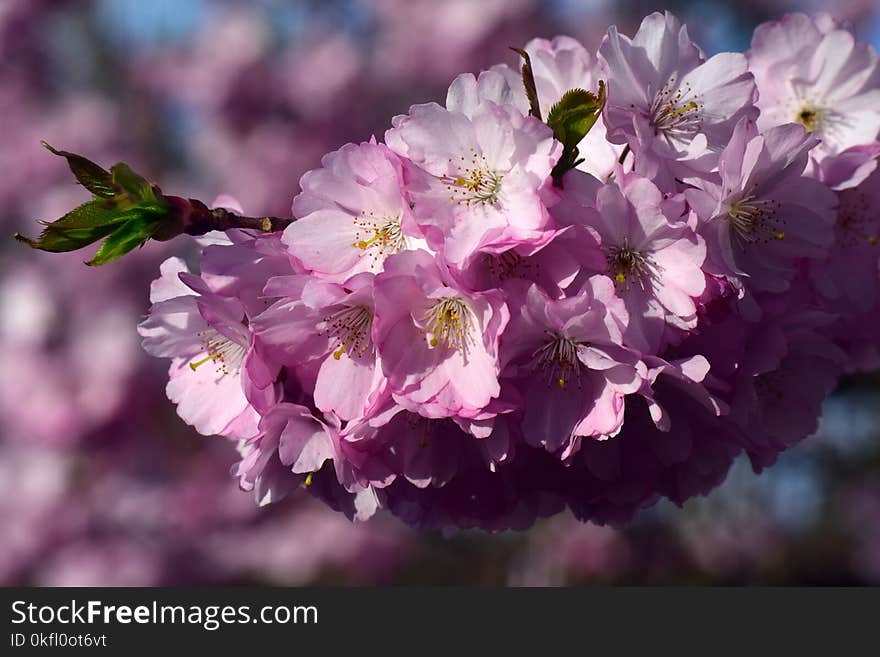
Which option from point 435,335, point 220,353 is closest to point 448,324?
point 435,335

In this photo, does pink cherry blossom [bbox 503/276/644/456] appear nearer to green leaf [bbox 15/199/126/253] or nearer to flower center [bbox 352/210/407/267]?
flower center [bbox 352/210/407/267]

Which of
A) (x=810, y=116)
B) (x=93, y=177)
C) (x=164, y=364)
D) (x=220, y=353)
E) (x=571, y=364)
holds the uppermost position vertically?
(x=164, y=364)

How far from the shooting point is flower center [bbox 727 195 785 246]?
117cm

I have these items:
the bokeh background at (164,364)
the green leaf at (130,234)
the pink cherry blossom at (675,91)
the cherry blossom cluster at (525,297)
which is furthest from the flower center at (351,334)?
the bokeh background at (164,364)

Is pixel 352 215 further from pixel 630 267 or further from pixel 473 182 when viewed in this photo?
pixel 630 267

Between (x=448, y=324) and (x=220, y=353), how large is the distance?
376 mm

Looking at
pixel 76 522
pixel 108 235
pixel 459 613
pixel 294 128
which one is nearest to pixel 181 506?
pixel 76 522

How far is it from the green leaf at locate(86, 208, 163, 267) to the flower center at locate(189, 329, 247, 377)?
18 cm

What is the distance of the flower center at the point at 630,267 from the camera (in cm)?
110

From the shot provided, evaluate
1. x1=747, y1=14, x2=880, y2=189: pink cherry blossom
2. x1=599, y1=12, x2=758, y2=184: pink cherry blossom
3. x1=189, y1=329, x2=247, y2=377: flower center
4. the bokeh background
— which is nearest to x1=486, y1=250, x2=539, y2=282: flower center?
x1=599, y1=12, x2=758, y2=184: pink cherry blossom

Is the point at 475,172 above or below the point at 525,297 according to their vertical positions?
above

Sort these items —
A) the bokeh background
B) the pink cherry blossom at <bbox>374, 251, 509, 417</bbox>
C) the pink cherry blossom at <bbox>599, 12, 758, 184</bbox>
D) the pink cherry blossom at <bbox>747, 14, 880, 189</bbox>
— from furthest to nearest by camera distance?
the bokeh background, the pink cherry blossom at <bbox>747, 14, 880, 189</bbox>, the pink cherry blossom at <bbox>599, 12, 758, 184</bbox>, the pink cherry blossom at <bbox>374, 251, 509, 417</bbox>

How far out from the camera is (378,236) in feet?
3.67

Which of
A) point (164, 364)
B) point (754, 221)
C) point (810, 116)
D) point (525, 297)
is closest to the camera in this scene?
point (525, 297)
